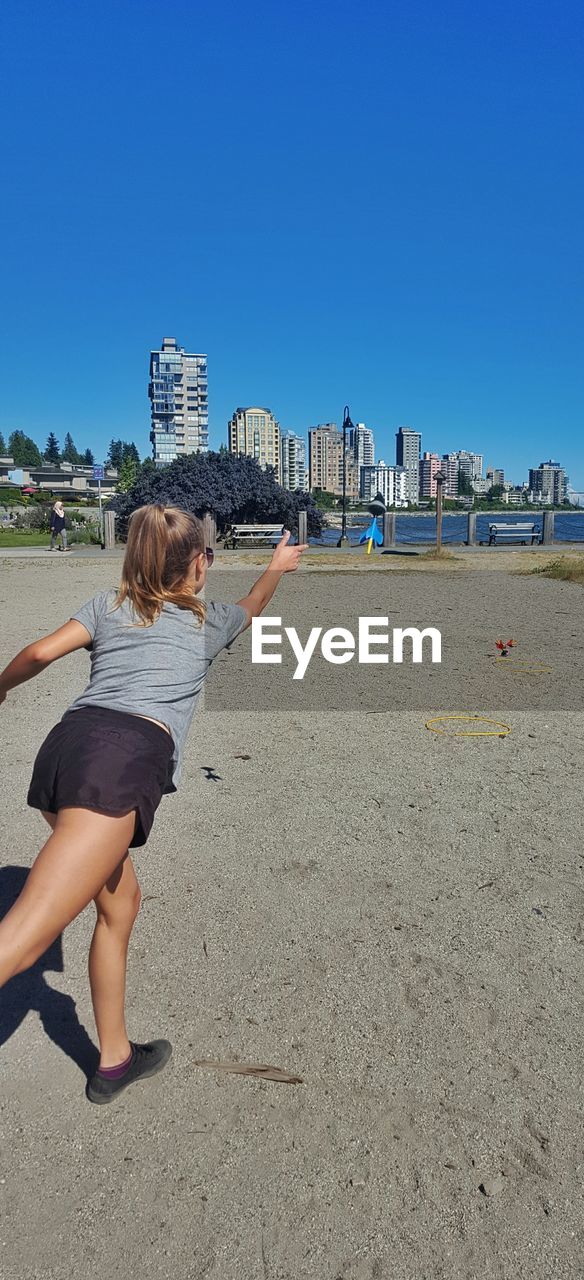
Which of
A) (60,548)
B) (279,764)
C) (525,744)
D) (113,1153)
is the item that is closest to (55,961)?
(113,1153)

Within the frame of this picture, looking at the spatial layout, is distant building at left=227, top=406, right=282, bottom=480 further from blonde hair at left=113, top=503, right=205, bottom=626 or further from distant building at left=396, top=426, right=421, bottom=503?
blonde hair at left=113, top=503, right=205, bottom=626

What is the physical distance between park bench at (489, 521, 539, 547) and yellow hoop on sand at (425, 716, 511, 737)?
25057 mm

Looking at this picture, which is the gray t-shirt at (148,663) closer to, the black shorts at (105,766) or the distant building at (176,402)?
the black shorts at (105,766)

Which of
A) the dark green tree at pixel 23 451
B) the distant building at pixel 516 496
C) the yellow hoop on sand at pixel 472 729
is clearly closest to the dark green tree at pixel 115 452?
the dark green tree at pixel 23 451

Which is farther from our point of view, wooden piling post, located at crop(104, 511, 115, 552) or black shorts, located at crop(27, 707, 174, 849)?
wooden piling post, located at crop(104, 511, 115, 552)

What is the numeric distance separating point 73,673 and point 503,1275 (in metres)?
7.34

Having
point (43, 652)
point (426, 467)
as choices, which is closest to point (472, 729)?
point (43, 652)

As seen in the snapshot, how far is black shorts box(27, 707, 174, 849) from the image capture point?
2.09m

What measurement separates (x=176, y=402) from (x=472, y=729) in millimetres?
175481

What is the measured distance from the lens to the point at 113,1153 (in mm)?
2266

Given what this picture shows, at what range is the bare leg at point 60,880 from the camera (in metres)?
1.96

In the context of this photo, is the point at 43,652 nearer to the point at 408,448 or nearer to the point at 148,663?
the point at 148,663

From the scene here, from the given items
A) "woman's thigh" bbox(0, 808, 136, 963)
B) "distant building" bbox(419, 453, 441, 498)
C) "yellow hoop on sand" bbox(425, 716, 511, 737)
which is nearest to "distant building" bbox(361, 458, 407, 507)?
"distant building" bbox(419, 453, 441, 498)

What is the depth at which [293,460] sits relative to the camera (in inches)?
5231
